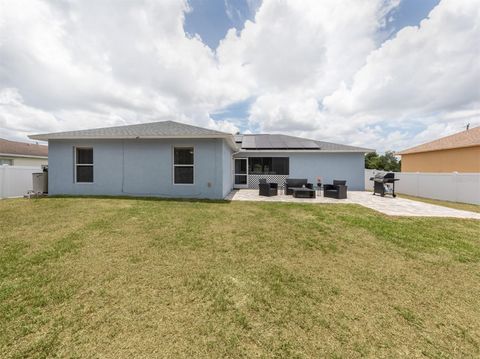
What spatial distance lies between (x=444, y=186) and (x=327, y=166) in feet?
21.2

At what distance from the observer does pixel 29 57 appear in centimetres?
938

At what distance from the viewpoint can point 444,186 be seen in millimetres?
11555

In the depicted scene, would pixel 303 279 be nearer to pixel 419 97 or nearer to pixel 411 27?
pixel 411 27

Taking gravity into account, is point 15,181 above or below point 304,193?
above

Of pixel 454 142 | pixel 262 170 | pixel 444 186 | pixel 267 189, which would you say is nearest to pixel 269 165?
pixel 262 170

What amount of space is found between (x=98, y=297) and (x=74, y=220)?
442 centimetres

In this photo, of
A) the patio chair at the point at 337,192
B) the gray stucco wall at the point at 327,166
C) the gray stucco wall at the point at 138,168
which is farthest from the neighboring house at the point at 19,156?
the patio chair at the point at 337,192

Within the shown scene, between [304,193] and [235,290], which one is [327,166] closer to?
[304,193]

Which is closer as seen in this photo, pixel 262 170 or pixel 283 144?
pixel 262 170

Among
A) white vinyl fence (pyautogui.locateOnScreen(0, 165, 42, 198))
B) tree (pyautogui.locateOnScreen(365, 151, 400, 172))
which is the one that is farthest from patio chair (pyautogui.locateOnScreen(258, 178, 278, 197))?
tree (pyautogui.locateOnScreen(365, 151, 400, 172))

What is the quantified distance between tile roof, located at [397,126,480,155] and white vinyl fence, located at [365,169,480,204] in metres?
5.30

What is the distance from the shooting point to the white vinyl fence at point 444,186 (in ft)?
33.8

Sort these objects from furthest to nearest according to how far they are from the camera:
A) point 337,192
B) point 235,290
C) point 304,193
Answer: point 304,193 < point 337,192 < point 235,290

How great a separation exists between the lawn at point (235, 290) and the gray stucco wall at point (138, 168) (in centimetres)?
411
